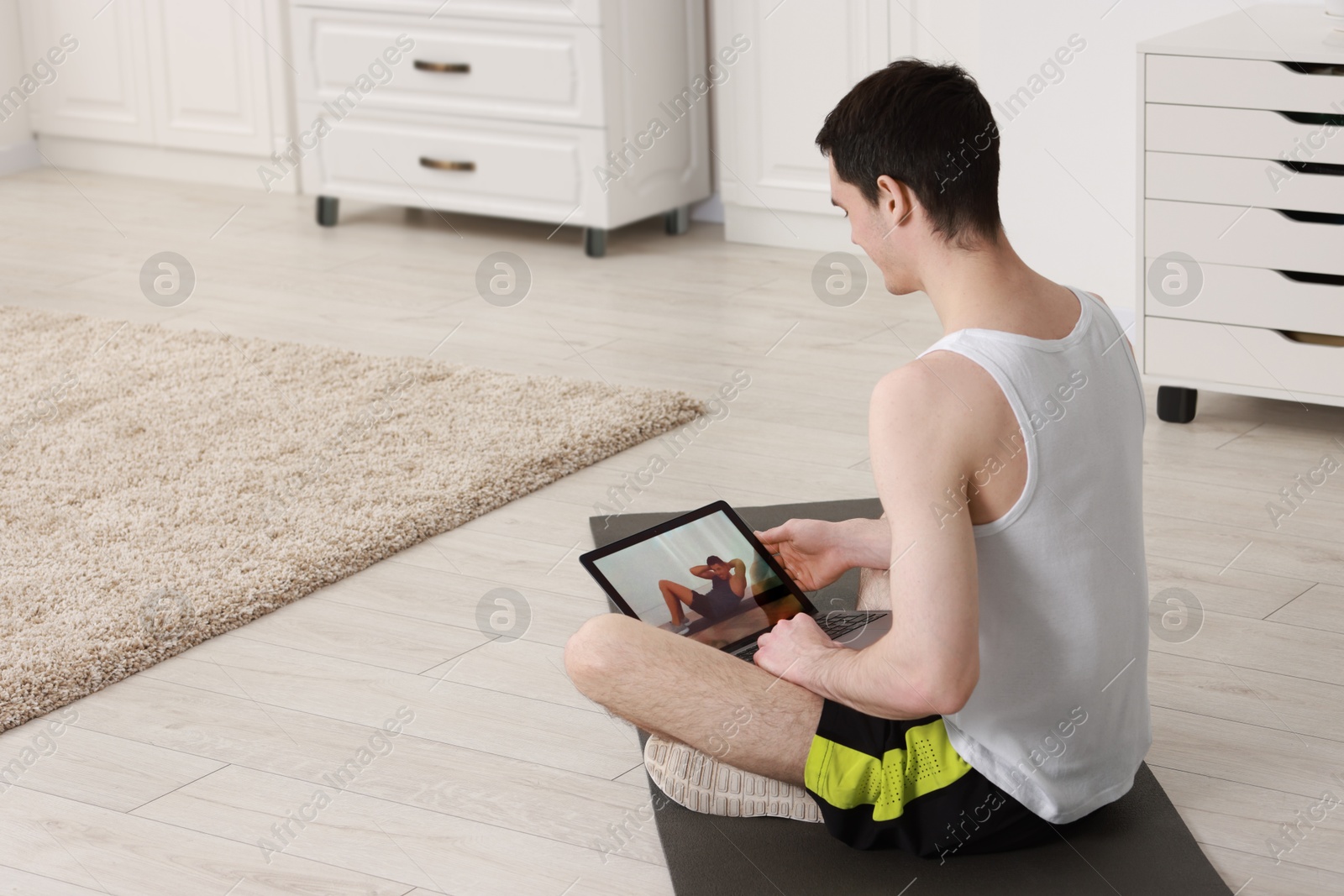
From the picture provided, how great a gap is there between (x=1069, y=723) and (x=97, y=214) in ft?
13.4

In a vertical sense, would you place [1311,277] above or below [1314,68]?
below

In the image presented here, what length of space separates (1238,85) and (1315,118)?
142mm

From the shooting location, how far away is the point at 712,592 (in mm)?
1826

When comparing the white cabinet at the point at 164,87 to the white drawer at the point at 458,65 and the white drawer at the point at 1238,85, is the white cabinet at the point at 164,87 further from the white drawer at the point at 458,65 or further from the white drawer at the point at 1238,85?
the white drawer at the point at 1238,85

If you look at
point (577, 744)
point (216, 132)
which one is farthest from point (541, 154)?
point (577, 744)

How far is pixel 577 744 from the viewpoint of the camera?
6.28 ft

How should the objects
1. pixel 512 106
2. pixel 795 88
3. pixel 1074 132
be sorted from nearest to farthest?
pixel 1074 132 < pixel 795 88 < pixel 512 106

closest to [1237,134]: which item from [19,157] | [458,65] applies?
[458,65]

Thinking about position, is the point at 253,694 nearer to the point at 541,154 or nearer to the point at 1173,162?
the point at 1173,162

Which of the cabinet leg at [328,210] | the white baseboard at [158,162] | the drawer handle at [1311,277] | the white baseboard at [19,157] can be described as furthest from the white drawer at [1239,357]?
the white baseboard at [19,157]

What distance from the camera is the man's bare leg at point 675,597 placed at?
5.91 feet

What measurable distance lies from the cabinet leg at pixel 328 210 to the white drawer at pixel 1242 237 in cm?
266

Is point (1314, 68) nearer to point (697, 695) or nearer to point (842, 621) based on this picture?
point (842, 621)

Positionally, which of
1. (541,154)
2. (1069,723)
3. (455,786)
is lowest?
(455,786)
